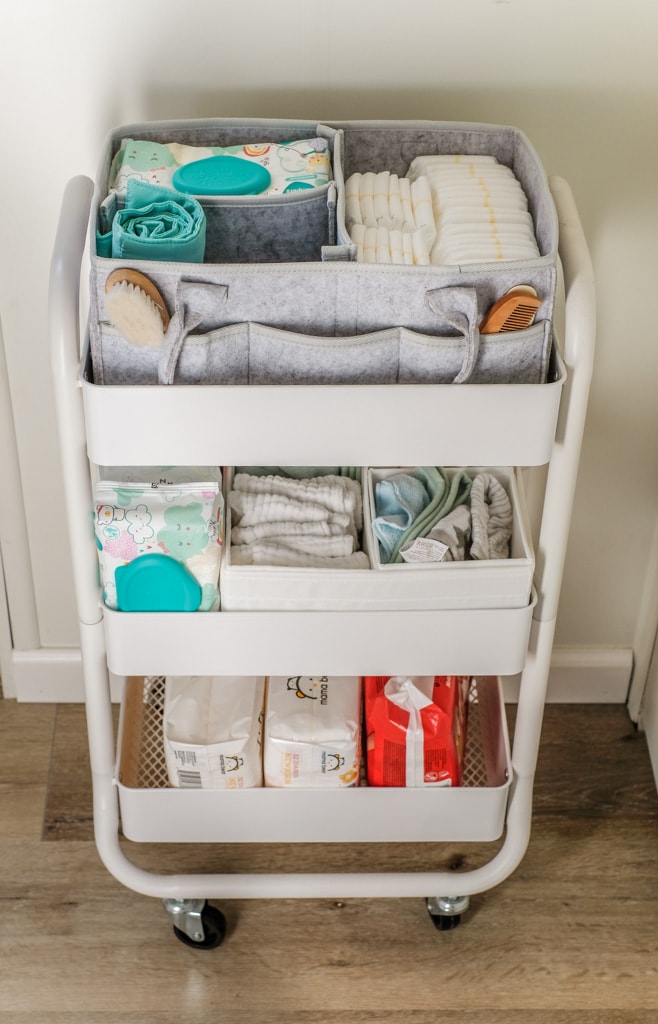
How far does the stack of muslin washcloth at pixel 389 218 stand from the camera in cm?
119

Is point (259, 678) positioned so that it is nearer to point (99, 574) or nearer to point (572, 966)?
point (99, 574)

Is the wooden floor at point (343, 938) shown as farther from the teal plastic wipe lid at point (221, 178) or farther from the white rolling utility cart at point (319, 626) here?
the teal plastic wipe lid at point (221, 178)

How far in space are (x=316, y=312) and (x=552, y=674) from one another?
1.08 m

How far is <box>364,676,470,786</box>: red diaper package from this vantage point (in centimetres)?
147

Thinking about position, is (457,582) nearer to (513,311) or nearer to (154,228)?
(513,311)

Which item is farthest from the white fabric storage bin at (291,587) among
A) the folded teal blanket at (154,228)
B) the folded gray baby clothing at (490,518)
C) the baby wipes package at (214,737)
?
the folded teal blanket at (154,228)

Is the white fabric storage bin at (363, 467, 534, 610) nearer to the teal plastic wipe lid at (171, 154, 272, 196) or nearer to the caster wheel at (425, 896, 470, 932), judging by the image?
the teal plastic wipe lid at (171, 154, 272, 196)

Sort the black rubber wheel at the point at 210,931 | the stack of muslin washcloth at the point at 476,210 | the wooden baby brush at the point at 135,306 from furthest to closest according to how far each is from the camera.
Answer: the black rubber wheel at the point at 210,931, the stack of muslin washcloth at the point at 476,210, the wooden baby brush at the point at 135,306

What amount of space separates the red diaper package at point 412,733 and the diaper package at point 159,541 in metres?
0.32

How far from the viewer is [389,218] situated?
1.25m

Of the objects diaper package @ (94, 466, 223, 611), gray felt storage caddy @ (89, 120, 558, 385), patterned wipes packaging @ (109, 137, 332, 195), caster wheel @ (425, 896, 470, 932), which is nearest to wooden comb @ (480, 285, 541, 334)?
gray felt storage caddy @ (89, 120, 558, 385)

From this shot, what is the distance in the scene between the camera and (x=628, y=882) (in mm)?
1726

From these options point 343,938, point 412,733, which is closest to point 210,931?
point 343,938

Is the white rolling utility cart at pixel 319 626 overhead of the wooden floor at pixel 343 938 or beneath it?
overhead
